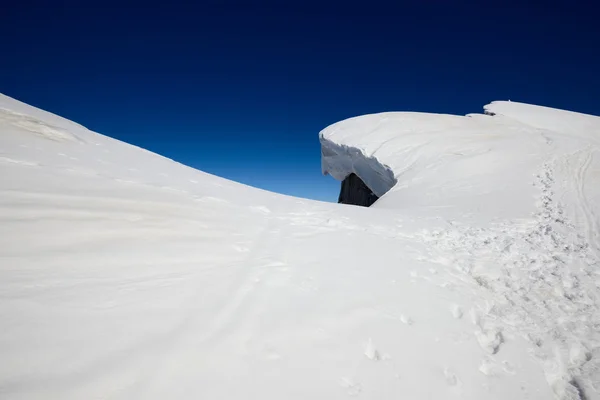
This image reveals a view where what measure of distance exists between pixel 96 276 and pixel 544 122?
21219 millimetres

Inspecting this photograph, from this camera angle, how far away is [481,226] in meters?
5.40

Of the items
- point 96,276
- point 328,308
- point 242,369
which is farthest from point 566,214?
point 96,276

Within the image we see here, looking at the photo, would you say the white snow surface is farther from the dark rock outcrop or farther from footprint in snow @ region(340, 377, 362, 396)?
the dark rock outcrop

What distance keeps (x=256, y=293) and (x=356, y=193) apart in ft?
54.5

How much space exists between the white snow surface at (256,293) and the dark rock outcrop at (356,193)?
1149 centimetres

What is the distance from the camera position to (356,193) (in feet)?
61.0

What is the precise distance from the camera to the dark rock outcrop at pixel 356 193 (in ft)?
56.4

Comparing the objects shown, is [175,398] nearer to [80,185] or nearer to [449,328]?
[449,328]

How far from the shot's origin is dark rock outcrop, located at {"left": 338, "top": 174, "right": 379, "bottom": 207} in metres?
17.2

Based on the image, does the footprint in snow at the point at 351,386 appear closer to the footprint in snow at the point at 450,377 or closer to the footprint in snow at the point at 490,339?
the footprint in snow at the point at 450,377

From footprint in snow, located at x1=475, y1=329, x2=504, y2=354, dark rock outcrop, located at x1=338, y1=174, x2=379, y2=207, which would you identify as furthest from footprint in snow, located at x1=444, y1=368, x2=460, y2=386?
dark rock outcrop, located at x1=338, y1=174, x2=379, y2=207

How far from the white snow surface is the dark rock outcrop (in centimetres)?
1149

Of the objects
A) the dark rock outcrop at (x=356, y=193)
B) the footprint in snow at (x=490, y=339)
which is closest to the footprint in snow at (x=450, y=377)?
the footprint in snow at (x=490, y=339)

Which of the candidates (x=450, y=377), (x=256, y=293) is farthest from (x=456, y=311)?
(x=256, y=293)
